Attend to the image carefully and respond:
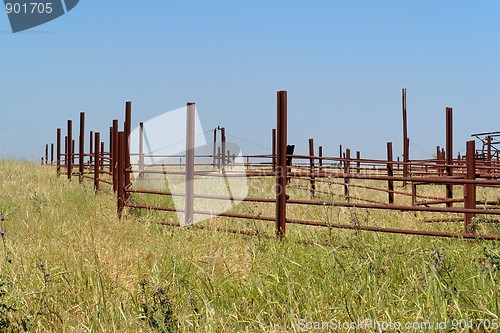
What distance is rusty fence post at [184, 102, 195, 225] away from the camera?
28.0ft

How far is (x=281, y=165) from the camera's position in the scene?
7.30 metres

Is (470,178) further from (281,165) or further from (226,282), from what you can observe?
(226,282)

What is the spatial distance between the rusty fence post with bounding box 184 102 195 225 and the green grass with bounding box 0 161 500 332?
4.00 ft

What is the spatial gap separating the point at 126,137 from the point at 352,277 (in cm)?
629

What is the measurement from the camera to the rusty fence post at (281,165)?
7215 millimetres

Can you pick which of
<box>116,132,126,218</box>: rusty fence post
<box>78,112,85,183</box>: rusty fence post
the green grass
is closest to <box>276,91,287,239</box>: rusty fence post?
the green grass

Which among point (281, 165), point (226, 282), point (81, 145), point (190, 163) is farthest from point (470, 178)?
point (81, 145)

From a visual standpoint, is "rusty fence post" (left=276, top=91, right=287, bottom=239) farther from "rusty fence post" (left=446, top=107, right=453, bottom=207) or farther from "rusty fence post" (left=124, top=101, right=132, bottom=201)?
"rusty fence post" (left=446, top=107, right=453, bottom=207)

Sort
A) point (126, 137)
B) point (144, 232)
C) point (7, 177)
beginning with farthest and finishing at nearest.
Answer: point (7, 177) → point (126, 137) → point (144, 232)

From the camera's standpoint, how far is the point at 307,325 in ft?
12.2

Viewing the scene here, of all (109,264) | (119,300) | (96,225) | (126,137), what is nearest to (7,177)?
(126,137)

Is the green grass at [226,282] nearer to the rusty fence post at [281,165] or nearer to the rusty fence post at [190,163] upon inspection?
the rusty fence post at [281,165]

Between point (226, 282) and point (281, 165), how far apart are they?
2812 millimetres

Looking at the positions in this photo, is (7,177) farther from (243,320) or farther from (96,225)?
(243,320)
